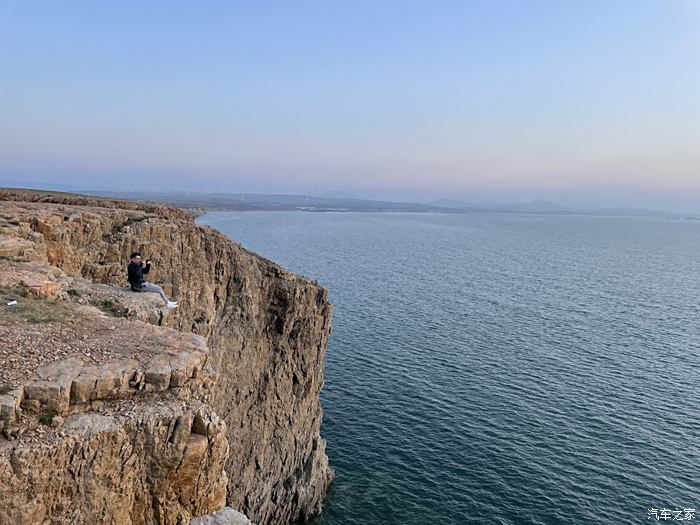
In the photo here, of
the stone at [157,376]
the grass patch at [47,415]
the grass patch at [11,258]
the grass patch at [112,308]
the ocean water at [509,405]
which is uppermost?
the grass patch at [11,258]

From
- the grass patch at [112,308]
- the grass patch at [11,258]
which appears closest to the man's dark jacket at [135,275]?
the grass patch at [112,308]

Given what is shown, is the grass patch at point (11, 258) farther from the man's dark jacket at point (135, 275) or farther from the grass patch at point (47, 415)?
the grass patch at point (47, 415)

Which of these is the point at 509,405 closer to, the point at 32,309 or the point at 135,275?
the point at 135,275

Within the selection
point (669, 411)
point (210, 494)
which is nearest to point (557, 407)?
point (669, 411)

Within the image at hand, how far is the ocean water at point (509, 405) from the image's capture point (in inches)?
1425

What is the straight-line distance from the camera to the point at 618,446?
135 feet

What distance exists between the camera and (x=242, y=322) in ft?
114

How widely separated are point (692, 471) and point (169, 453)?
4263 centimetres

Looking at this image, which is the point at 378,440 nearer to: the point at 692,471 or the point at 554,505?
the point at 554,505

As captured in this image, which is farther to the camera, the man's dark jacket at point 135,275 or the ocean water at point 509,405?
the ocean water at point 509,405

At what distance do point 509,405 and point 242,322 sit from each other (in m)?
28.7

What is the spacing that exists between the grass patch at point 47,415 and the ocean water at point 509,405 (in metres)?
29.8

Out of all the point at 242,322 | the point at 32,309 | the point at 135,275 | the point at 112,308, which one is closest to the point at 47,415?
the point at 32,309

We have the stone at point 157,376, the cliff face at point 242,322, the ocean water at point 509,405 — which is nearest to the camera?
the stone at point 157,376
